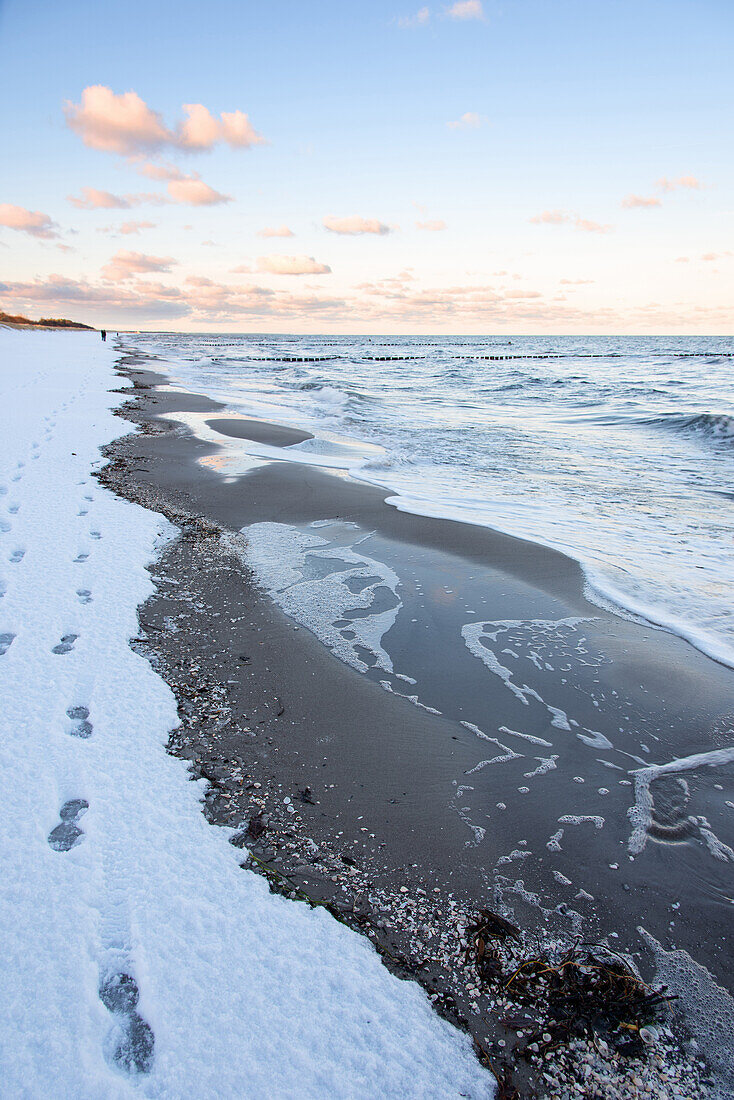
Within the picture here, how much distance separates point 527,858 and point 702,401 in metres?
21.4

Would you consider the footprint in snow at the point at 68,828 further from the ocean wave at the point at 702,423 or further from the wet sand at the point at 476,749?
the ocean wave at the point at 702,423

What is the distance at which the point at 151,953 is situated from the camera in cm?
163

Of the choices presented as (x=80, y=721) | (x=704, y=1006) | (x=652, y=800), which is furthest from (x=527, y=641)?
(x=80, y=721)

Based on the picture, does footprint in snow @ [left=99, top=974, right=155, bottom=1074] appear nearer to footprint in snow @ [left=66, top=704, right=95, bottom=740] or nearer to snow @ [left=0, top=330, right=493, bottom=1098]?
snow @ [left=0, top=330, right=493, bottom=1098]

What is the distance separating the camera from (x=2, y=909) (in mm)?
1712

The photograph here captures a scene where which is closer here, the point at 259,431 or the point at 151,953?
the point at 151,953

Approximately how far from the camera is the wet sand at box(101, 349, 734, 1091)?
6.57 ft

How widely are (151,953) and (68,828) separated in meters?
0.65

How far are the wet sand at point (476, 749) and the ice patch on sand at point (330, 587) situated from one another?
0.12 m

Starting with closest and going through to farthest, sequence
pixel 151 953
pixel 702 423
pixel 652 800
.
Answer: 1. pixel 151 953
2. pixel 652 800
3. pixel 702 423

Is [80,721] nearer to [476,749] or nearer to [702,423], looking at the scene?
[476,749]

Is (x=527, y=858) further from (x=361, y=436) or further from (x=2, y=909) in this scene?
(x=361, y=436)

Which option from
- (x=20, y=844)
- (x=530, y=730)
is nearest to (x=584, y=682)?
(x=530, y=730)

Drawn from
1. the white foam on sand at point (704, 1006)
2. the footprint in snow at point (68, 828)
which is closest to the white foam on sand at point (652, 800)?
the white foam on sand at point (704, 1006)
